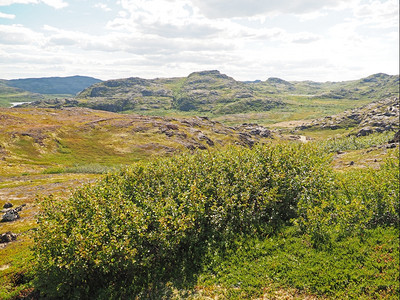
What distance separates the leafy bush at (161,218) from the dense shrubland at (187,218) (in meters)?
0.12

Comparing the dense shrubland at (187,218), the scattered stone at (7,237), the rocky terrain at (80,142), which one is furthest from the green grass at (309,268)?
the rocky terrain at (80,142)

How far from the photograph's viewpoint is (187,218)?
24.6 meters

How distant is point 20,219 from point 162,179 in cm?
3330

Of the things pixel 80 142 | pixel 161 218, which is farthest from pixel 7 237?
pixel 80 142

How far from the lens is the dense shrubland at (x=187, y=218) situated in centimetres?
2212

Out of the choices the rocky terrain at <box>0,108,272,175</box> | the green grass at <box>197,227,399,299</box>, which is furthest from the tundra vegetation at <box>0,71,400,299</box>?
the rocky terrain at <box>0,108,272,175</box>

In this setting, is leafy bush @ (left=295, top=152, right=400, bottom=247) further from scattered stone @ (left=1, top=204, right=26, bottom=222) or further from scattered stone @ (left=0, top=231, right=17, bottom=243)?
scattered stone @ (left=1, top=204, right=26, bottom=222)

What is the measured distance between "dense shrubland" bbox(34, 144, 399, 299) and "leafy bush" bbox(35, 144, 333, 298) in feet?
0.40

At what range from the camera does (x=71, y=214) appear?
26.4 m

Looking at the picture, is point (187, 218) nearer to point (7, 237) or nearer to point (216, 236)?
point (216, 236)

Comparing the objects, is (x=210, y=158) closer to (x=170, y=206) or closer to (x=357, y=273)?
(x=170, y=206)

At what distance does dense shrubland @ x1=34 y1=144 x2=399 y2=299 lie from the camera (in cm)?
2212

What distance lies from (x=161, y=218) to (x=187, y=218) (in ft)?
8.72

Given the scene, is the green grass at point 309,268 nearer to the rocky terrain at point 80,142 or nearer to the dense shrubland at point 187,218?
the dense shrubland at point 187,218
